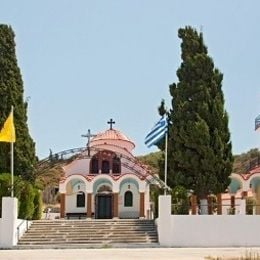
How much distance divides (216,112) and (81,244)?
11.1 m

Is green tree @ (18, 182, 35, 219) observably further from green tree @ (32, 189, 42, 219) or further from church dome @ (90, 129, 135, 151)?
church dome @ (90, 129, 135, 151)

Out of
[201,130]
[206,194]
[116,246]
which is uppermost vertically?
[201,130]

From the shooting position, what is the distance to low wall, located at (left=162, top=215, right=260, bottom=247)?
31.4 metres

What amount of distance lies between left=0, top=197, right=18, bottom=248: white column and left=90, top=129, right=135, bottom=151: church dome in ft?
57.1

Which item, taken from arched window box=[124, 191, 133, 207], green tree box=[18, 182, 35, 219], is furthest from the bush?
arched window box=[124, 191, 133, 207]

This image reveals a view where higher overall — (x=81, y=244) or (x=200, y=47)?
(x=200, y=47)

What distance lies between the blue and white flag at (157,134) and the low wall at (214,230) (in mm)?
4578

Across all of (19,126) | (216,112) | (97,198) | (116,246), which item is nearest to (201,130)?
(216,112)

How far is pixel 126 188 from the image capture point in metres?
45.8

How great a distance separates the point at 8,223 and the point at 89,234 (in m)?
4.53

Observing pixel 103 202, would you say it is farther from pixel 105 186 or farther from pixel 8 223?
pixel 8 223

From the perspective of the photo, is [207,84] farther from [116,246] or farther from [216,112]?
[116,246]

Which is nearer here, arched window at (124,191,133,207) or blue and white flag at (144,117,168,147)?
blue and white flag at (144,117,168,147)

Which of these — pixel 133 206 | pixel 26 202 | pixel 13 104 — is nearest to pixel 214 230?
pixel 26 202
